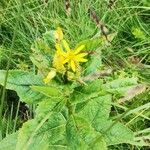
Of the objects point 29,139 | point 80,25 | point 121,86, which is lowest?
point 29,139

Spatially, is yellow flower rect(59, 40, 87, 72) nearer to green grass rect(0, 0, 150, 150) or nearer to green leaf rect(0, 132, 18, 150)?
green leaf rect(0, 132, 18, 150)

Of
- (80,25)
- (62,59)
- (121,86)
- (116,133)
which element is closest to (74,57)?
(62,59)

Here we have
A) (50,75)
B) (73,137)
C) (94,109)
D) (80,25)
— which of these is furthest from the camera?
(80,25)

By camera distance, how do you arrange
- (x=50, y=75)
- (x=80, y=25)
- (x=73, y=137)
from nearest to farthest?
(x=50, y=75), (x=73, y=137), (x=80, y=25)

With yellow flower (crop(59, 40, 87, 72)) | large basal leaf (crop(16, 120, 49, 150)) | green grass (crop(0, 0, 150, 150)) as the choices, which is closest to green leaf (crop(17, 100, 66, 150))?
large basal leaf (crop(16, 120, 49, 150))

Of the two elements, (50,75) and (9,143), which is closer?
(50,75)

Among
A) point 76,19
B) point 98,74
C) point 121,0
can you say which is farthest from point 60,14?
point 98,74

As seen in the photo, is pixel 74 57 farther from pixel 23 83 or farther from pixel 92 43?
pixel 23 83

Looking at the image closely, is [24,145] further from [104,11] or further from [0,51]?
[104,11]

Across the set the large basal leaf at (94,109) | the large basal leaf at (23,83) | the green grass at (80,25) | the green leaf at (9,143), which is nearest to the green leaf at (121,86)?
the large basal leaf at (94,109)
